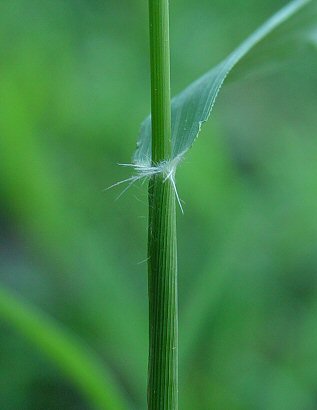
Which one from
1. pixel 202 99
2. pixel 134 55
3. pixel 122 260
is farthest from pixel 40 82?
pixel 202 99

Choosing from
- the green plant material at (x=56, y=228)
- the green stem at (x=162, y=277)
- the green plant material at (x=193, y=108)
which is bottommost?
the green stem at (x=162, y=277)

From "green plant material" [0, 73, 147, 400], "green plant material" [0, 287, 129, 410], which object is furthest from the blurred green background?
"green plant material" [0, 287, 129, 410]

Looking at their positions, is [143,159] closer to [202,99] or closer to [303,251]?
[202,99]

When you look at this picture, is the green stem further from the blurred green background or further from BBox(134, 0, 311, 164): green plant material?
the blurred green background

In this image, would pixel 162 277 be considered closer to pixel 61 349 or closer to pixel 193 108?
pixel 193 108

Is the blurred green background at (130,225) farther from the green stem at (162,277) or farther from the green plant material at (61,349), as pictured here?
the green stem at (162,277)

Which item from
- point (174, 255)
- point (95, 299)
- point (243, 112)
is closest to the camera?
point (174, 255)

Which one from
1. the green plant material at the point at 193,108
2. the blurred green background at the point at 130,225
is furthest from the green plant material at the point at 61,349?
the green plant material at the point at 193,108
